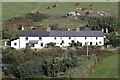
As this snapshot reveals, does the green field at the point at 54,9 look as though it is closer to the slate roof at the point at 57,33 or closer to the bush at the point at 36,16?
the bush at the point at 36,16

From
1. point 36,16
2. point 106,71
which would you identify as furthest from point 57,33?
point 36,16

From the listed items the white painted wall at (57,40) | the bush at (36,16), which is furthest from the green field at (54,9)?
the white painted wall at (57,40)

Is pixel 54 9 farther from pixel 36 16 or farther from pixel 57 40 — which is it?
pixel 57 40

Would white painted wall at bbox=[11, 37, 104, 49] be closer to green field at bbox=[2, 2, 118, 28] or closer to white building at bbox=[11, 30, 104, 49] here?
white building at bbox=[11, 30, 104, 49]

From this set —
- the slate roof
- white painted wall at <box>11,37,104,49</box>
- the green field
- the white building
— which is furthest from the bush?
white painted wall at <box>11,37,104,49</box>

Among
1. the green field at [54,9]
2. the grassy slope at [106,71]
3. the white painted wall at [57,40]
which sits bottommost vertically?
the grassy slope at [106,71]

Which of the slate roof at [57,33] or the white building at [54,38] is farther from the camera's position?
the slate roof at [57,33]
